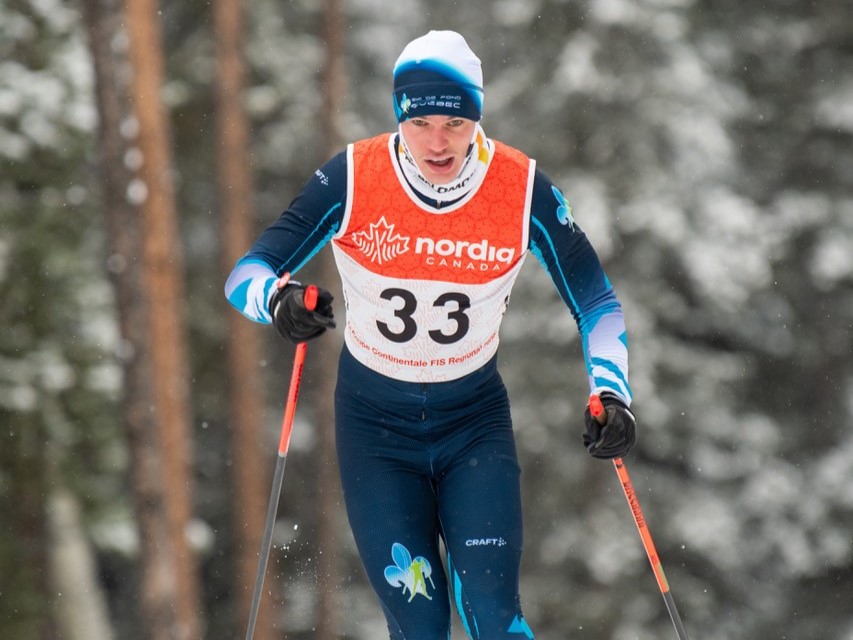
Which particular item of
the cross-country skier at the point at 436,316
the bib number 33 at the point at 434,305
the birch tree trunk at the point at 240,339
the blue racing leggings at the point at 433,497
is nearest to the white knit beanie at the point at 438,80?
the cross-country skier at the point at 436,316

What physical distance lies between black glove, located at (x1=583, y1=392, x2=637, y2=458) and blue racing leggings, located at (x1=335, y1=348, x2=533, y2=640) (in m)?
0.37

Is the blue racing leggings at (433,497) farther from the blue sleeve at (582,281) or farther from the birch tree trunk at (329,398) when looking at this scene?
the birch tree trunk at (329,398)

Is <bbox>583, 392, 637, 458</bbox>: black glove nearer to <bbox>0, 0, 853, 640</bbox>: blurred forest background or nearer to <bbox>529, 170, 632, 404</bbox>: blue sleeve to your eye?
<bbox>529, 170, 632, 404</bbox>: blue sleeve

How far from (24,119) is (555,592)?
7.81 meters

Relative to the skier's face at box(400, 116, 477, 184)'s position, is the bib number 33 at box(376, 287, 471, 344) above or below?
below

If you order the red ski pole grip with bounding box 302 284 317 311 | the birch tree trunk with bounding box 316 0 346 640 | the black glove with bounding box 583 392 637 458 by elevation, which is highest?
the red ski pole grip with bounding box 302 284 317 311

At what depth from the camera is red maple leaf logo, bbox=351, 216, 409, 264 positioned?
409cm

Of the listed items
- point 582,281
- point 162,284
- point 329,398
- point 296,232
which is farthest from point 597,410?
point 329,398

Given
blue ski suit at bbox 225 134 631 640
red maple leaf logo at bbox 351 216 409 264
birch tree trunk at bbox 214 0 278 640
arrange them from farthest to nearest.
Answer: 1. birch tree trunk at bbox 214 0 278 640
2. red maple leaf logo at bbox 351 216 409 264
3. blue ski suit at bbox 225 134 631 640

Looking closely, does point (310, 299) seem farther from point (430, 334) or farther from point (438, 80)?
point (438, 80)

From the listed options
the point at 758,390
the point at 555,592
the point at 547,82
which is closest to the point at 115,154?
the point at 547,82

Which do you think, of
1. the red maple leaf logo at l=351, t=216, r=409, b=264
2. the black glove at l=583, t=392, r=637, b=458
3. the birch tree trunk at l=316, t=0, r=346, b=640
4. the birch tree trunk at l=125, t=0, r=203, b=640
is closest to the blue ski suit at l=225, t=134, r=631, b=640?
the red maple leaf logo at l=351, t=216, r=409, b=264

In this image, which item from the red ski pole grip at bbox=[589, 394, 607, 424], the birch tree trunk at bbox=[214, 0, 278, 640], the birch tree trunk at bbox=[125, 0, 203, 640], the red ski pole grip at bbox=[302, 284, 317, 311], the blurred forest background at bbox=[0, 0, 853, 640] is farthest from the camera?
the birch tree trunk at bbox=[214, 0, 278, 640]

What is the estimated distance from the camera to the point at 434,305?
13.5 feet
